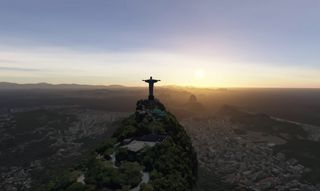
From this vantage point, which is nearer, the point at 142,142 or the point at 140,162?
the point at 140,162

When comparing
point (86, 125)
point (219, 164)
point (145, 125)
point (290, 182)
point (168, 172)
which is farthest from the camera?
point (86, 125)

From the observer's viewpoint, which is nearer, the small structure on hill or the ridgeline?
the ridgeline

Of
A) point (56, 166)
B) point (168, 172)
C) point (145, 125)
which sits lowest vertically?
point (56, 166)

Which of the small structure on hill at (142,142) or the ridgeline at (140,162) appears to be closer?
the ridgeline at (140,162)

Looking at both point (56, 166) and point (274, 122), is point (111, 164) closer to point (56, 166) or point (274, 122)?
point (56, 166)

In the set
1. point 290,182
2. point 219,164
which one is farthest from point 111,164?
point 219,164

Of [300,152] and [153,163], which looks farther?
[300,152]

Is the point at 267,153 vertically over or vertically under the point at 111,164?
under

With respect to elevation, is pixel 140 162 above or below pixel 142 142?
below
